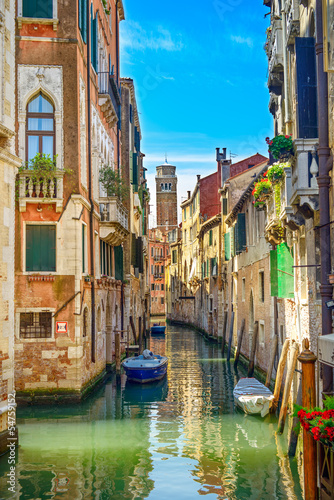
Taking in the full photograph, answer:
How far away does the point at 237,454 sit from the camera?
10914 mm

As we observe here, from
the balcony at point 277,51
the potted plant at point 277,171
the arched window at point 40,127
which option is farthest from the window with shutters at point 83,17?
the potted plant at point 277,171

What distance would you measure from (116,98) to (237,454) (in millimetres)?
15851

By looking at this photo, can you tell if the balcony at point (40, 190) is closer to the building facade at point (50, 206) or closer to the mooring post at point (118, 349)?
the building facade at point (50, 206)

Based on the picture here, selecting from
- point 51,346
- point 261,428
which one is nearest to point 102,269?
point 51,346

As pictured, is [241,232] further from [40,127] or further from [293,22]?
[293,22]

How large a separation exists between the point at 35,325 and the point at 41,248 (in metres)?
1.91

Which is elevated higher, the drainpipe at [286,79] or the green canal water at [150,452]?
the drainpipe at [286,79]

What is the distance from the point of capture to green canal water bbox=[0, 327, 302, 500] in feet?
29.4

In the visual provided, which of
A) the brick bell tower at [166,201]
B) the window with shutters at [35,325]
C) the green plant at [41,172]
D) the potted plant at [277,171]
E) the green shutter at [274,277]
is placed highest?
the brick bell tower at [166,201]

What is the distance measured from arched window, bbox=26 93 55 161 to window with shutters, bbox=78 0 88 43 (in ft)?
7.77

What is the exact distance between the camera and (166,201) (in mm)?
82688

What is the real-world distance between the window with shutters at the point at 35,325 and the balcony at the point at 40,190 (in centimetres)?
262

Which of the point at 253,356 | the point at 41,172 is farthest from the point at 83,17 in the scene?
the point at 253,356

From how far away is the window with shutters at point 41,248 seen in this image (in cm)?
1495
